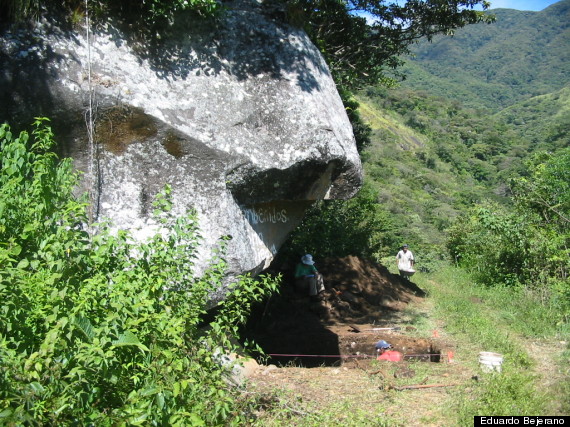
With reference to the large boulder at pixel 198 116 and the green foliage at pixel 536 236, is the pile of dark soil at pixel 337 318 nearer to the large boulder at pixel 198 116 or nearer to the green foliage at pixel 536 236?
the large boulder at pixel 198 116

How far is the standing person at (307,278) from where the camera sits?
1085cm

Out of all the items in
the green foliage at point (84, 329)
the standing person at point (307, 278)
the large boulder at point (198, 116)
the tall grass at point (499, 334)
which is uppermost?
the large boulder at point (198, 116)

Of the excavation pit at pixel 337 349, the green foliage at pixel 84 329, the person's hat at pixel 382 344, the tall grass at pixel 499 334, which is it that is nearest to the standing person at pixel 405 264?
the tall grass at pixel 499 334

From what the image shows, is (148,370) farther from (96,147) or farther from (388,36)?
(388,36)

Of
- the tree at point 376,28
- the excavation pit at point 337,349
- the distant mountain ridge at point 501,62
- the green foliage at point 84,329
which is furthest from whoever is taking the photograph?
the distant mountain ridge at point 501,62

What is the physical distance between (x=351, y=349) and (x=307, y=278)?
130 inches

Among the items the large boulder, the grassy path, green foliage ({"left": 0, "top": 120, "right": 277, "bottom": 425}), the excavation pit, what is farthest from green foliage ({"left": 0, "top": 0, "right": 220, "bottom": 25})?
the excavation pit

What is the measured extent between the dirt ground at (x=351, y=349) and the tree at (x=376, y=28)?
14.7 feet

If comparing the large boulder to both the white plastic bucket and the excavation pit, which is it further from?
the white plastic bucket

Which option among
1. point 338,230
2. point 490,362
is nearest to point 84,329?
point 490,362

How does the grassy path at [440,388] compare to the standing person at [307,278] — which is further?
the standing person at [307,278]

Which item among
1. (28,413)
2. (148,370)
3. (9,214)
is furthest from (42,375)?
(9,214)

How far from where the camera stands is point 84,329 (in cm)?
269

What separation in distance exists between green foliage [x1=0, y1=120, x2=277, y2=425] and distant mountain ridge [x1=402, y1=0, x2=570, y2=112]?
109817 millimetres
